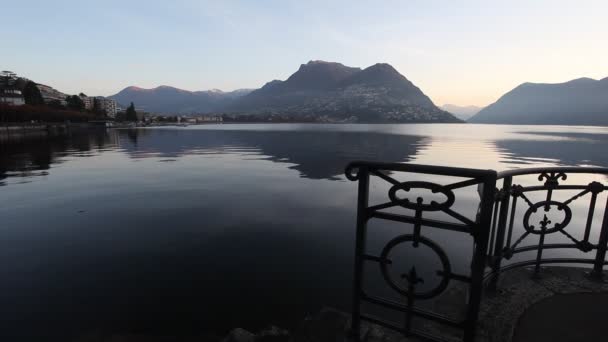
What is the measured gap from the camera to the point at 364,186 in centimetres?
348

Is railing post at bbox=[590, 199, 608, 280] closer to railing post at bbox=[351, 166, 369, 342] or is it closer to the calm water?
railing post at bbox=[351, 166, 369, 342]

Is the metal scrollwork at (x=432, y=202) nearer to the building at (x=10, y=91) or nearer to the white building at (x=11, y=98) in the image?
the building at (x=10, y=91)

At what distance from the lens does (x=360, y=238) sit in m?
3.61

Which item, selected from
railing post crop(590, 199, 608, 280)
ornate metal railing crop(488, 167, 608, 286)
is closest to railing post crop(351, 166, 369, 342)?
ornate metal railing crop(488, 167, 608, 286)

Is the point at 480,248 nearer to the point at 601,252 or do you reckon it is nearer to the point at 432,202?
the point at 432,202

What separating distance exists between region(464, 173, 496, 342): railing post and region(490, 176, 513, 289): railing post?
96 cm

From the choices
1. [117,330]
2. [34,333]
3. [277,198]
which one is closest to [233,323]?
[117,330]

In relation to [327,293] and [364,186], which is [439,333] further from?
[327,293]

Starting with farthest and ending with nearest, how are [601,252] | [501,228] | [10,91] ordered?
[10,91], [601,252], [501,228]

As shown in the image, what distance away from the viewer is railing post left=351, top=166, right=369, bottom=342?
11.4 ft

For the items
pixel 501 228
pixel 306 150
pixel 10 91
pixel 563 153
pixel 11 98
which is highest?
pixel 10 91

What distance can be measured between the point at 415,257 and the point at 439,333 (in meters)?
4.78

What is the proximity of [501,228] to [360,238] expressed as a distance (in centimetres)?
228

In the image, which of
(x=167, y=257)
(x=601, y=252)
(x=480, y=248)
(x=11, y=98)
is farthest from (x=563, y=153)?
(x=11, y=98)
